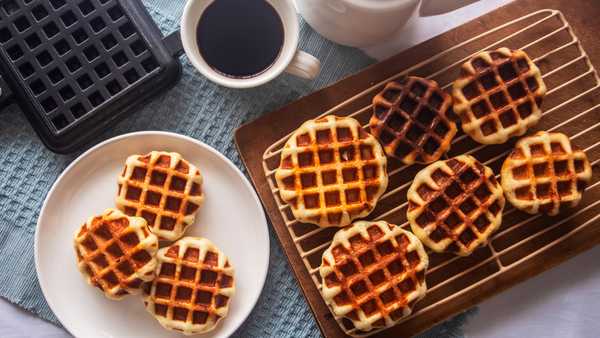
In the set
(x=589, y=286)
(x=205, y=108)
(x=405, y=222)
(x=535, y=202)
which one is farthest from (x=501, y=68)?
(x=205, y=108)

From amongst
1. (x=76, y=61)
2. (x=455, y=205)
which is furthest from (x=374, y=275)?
(x=76, y=61)

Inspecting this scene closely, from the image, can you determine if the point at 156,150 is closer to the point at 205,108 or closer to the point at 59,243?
the point at 205,108

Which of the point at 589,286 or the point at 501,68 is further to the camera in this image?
the point at 589,286

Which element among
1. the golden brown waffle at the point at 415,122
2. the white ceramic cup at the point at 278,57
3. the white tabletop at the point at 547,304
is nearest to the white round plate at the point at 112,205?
the white ceramic cup at the point at 278,57

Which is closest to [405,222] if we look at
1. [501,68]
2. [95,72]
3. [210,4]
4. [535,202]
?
Answer: [535,202]

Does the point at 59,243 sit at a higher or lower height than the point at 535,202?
lower

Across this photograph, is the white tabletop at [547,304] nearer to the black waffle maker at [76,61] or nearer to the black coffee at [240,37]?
the black coffee at [240,37]

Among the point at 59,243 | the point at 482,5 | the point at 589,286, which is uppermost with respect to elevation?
the point at 482,5

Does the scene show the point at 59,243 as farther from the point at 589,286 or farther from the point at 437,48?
the point at 589,286
